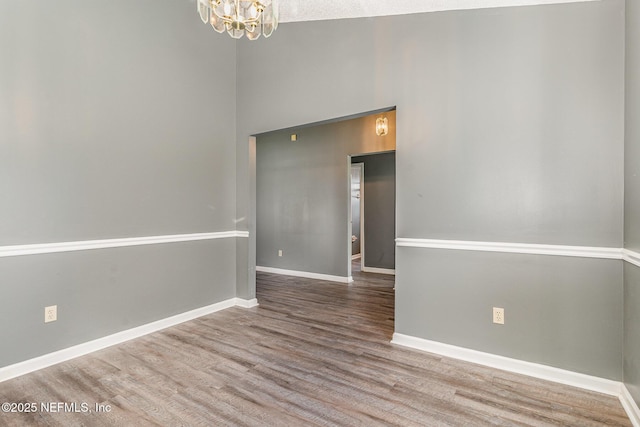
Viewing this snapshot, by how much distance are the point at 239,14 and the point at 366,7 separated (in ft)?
4.54

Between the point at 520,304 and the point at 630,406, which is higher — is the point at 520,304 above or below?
above

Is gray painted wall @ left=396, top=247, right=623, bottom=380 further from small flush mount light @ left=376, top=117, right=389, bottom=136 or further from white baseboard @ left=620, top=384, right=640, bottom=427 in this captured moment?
small flush mount light @ left=376, top=117, right=389, bottom=136

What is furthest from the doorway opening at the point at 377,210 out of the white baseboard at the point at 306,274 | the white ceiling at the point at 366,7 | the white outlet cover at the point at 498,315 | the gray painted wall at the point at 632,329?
the gray painted wall at the point at 632,329

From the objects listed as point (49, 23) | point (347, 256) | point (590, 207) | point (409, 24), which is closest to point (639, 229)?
point (590, 207)

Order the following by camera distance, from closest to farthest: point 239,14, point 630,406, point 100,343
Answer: point 630,406 < point 239,14 < point 100,343

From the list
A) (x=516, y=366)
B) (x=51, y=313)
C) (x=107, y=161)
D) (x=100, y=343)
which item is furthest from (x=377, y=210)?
(x=51, y=313)

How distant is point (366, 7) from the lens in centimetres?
276

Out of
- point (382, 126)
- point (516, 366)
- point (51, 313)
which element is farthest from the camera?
point (382, 126)

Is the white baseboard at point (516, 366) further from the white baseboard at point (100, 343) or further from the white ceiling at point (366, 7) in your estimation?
the white ceiling at point (366, 7)

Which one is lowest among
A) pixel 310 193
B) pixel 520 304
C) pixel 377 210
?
pixel 520 304

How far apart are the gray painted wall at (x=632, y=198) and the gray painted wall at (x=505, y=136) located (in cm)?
8

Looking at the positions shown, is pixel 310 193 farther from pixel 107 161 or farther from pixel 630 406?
pixel 630 406

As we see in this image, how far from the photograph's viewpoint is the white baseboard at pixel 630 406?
167 cm

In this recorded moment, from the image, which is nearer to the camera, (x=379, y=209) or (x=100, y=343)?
(x=100, y=343)
